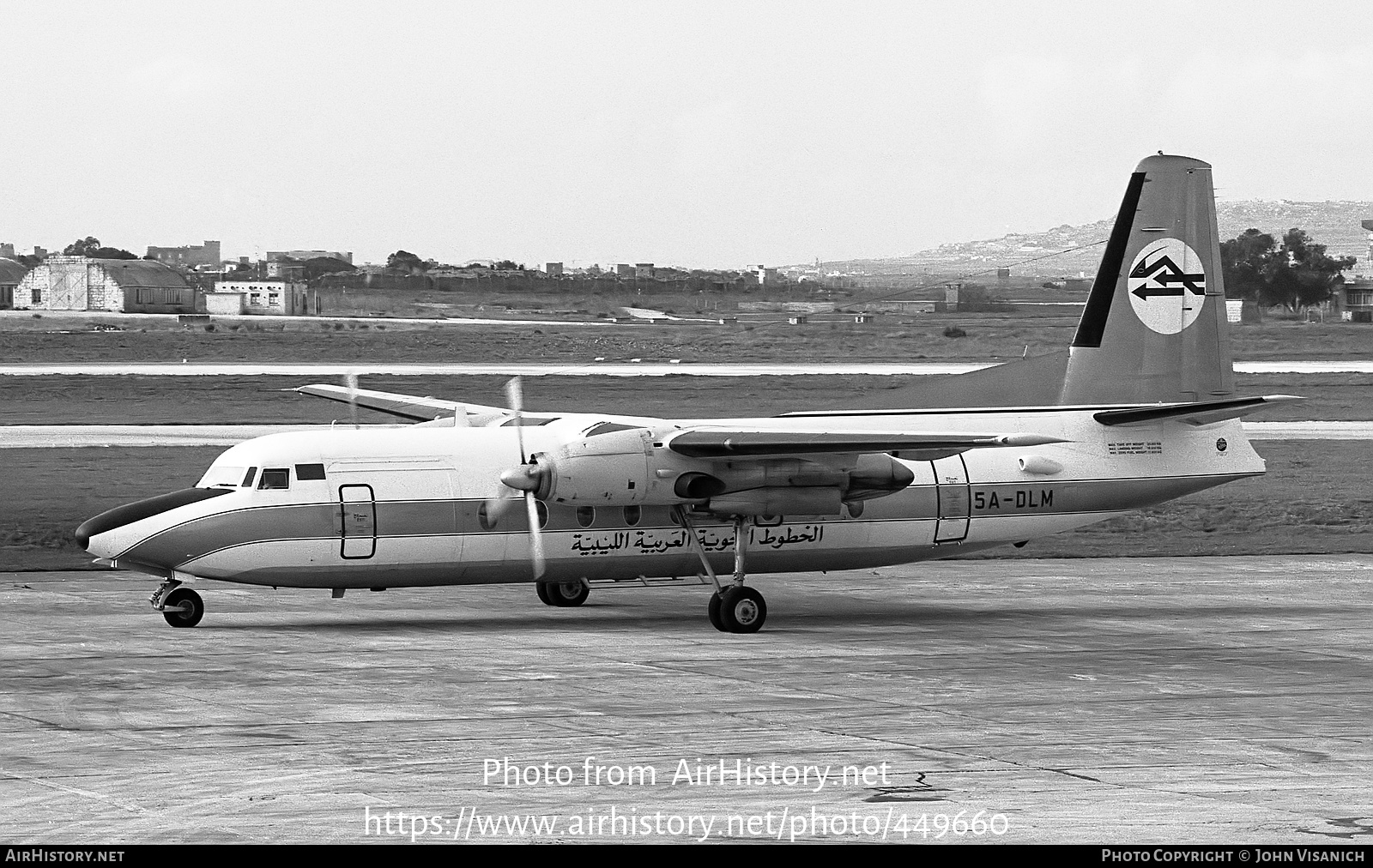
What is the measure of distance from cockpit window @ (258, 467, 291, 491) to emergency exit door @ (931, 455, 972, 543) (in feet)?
30.9

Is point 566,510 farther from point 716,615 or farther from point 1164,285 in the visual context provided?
point 1164,285

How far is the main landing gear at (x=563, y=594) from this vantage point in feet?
82.0

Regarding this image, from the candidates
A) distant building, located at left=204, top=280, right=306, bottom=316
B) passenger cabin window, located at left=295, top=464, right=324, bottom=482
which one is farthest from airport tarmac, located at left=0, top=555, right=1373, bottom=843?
distant building, located at left=204, top=280, right=306, bottom=316

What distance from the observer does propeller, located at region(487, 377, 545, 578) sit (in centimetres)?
2162

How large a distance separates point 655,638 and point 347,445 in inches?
195

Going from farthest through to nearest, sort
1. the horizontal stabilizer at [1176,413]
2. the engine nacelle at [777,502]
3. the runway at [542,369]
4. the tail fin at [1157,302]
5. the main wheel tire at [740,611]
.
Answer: the runway at [542,369] < the tail fin at [1157,302] < the horizontal stabilizer at [1176,413] < the engine nacelle at [777,502] < the main wheel tire at [740,611]

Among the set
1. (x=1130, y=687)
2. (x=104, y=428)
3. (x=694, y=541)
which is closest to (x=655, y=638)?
(x=694, y=541)

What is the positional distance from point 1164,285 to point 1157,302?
0.96 feet

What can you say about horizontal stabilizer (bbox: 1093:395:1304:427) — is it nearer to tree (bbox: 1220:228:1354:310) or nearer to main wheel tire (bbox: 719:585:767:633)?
main wheel tire (bbox: 719:585:767:633)

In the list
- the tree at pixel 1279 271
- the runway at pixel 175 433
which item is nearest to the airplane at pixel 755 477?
the runway at pixel 175 433

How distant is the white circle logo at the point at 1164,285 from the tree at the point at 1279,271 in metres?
102

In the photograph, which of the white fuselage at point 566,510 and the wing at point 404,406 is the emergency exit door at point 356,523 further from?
the wing at point 404,406

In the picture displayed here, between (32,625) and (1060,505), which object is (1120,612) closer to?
(1060,505)

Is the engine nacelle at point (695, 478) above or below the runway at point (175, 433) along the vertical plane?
above
